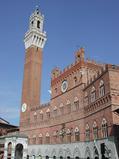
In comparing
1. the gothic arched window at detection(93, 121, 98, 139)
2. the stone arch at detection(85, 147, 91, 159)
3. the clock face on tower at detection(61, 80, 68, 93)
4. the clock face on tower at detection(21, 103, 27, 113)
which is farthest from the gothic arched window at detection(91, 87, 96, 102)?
the clock face on tower at detection(21, 103, 27, 113)

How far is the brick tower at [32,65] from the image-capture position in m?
45.5

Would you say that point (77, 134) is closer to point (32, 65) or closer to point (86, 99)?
point (86, 99)

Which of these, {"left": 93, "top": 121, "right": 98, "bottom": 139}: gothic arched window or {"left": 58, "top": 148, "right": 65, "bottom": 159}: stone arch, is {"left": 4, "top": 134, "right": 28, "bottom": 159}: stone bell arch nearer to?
{"left": 58, "top": 148, "right": 65, "bottom": 159}: stone arch

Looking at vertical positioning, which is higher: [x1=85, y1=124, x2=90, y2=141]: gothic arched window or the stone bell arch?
[x1=85, y1=124, x2=90, y2=141]: gothic arched window

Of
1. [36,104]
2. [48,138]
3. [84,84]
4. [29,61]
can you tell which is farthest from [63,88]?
[29,61]

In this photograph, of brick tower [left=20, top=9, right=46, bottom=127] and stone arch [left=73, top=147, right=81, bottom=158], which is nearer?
stone arch [left=73, top=147, right=81, bottom=158]

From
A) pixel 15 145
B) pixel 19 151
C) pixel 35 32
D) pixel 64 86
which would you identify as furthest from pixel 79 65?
pixel 19 151

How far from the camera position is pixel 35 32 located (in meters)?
49.7

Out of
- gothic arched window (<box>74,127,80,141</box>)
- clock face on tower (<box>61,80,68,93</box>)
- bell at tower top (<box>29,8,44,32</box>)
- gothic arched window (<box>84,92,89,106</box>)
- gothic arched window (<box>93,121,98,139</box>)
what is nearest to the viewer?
gothic arched window (<box>93,121,98,139</box>)

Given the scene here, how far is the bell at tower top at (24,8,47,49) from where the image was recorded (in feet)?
162

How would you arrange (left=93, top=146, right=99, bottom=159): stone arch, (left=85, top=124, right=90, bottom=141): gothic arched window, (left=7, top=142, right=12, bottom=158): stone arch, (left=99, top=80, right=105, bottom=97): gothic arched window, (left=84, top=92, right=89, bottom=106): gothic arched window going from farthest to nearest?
(left=7, top=142, right=12, bottom=158): stone arch, (left=84, top=92, right=89, bottom=106): gothic arched window, (left=85, top=124, right=90, bottom=141): gothic arched window, (left=99, top=80, right=105, bottom=97): gothic arched window, (left=93, top=146, right=99, bottom=159): stone arch

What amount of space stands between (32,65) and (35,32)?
7.48 m

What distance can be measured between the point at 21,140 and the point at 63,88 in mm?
13656

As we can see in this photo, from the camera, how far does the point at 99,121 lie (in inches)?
981
